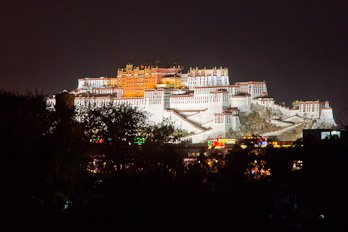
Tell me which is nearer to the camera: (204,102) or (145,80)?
Result: (204,102)

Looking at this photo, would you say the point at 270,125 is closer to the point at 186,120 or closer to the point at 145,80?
the point at 186,120

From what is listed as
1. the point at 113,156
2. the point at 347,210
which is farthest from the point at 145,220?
the point at 113,156

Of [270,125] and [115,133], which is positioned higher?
[270,125]

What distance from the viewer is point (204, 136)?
244 feet

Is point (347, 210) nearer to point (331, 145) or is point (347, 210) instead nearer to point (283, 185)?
point (283, 185)

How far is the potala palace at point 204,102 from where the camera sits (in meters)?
75.6

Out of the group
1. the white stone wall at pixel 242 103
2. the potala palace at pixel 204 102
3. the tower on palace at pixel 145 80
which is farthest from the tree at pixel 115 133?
the tower on palace at pixel 145 80

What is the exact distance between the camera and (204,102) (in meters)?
80.1

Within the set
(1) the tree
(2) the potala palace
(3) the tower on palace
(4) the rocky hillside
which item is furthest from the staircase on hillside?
(1) the tree

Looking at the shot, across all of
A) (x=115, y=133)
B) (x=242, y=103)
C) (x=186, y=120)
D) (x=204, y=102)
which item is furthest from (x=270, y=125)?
(x=115, y=133)

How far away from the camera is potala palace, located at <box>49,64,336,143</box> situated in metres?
75.6

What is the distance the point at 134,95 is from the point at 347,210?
73.5 metres

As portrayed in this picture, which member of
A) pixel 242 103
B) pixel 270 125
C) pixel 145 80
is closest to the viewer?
pixel 270 125

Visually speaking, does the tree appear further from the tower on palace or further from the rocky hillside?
Answer: the tower on palace
